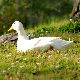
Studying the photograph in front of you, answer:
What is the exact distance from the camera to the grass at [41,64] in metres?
9.61

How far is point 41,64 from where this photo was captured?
35.1 ft

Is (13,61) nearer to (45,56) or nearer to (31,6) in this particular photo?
→ (45,56)

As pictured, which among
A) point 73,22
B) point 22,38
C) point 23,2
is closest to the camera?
point 22,38

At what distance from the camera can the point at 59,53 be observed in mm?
11945

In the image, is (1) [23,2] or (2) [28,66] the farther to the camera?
(1) [23,2]

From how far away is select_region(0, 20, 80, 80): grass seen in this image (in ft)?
31.5

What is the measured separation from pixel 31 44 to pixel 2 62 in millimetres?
1300

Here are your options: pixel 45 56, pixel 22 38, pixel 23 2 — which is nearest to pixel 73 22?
pixel 22 38

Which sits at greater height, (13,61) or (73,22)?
(73,22)

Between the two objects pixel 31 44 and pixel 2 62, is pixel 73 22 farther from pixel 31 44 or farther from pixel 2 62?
pixel 2 62

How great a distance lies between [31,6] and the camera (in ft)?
114

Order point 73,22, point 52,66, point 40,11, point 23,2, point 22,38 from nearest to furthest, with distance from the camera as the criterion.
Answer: point 52,66 < point 22,38 < point 73,22 < point 23,2 < point 40,11

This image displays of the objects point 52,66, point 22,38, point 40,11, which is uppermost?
point 40,11

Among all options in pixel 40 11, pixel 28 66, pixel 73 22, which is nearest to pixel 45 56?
pixel 28 66
